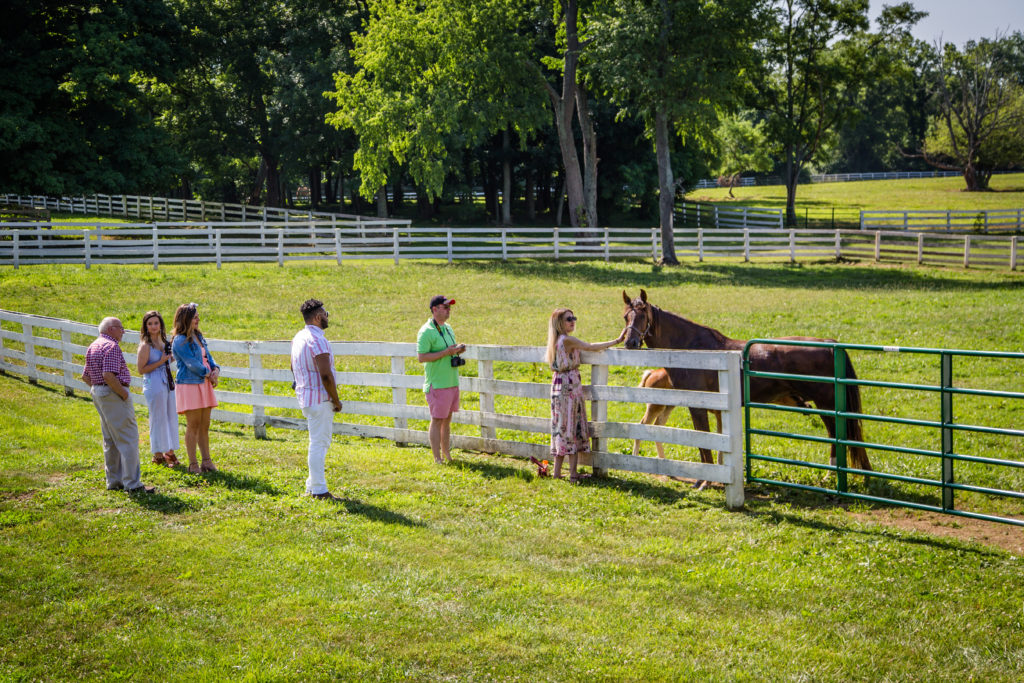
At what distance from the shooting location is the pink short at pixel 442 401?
9.84 meters

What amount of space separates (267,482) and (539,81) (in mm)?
31310

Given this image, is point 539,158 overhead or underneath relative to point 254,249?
overhead

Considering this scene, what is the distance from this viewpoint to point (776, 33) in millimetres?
46812

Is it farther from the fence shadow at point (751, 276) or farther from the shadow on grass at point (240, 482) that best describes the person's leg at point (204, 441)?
the fence shadow at point (751, 276)

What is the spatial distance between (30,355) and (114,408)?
368 inches

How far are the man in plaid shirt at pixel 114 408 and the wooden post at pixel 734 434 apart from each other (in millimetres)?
5586

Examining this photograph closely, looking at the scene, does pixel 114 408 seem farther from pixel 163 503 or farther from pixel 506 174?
pixel 506 174

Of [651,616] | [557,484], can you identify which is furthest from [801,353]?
[651,616]

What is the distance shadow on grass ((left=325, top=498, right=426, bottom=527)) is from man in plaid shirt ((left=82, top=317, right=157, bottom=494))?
208 centimetres

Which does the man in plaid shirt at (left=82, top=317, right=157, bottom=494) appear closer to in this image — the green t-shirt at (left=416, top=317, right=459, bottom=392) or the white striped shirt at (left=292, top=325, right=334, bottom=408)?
the white striped shirt at (left=292, top=325, right=334, bottom=408)

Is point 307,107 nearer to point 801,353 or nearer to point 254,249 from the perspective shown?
point 254,249

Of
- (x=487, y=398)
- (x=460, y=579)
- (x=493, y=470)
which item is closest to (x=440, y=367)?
(x=487, y=398)

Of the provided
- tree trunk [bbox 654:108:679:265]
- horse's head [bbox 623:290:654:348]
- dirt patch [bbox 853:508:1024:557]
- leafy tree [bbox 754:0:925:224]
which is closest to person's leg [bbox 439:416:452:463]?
horse's head [bbox 623:290:654:348]

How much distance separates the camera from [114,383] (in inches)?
346
